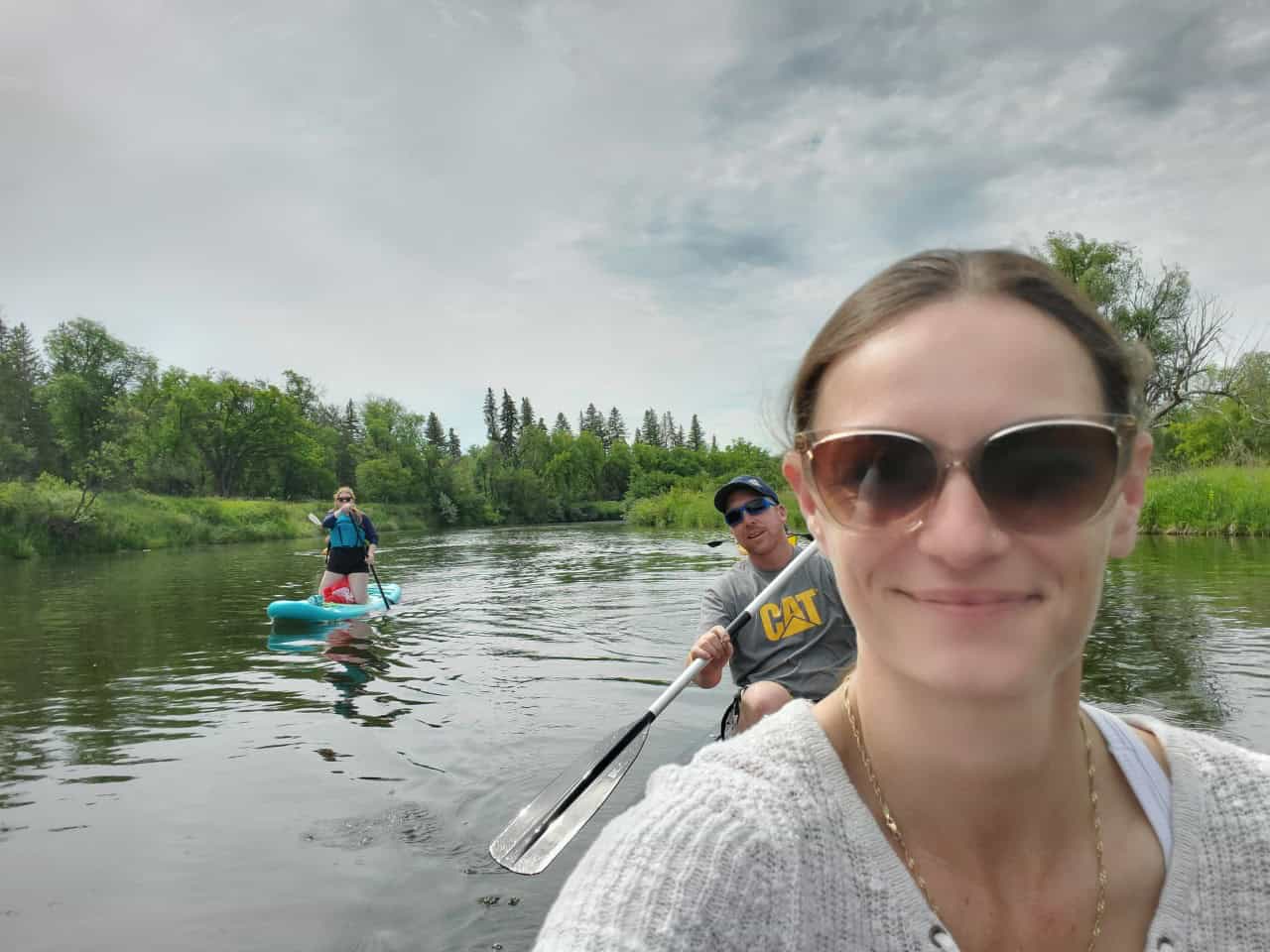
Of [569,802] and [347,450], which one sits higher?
[347,450]

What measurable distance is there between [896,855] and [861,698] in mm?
184

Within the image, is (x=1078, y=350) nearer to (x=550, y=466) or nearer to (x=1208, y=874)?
(x=1208, y=874)

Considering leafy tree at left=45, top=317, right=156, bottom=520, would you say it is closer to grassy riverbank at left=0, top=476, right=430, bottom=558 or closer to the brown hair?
grassy riverbank at left=0, top=476, right=430, bottom=558

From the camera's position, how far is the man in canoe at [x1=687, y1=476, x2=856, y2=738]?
4.54 metres

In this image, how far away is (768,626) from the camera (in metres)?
4.80

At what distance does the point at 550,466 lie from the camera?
286 ft

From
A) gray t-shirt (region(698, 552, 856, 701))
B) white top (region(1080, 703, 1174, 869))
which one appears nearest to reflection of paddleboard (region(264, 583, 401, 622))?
gray t-shirt (region(698, 552, 856, 701))

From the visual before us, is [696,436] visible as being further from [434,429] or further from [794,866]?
[794,866]

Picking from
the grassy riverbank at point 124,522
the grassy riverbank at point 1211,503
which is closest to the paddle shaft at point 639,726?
the grassy riverbank at point 1211,503

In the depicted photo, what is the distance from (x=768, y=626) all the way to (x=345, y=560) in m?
9.06

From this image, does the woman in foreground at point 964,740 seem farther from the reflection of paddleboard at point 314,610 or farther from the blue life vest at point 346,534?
the blue life vest at point 346,534

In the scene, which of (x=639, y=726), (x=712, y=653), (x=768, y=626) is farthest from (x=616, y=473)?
(x=639, y=726)

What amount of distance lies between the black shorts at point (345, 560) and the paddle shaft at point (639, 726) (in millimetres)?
8780

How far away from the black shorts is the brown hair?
12.1m
